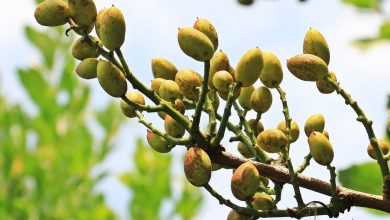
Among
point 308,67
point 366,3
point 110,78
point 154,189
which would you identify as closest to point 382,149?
point 308,67

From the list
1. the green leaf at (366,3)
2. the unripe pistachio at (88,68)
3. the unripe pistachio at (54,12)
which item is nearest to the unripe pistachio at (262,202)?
the unripe pistachio at (88,68)

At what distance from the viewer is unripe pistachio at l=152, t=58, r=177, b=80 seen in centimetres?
216

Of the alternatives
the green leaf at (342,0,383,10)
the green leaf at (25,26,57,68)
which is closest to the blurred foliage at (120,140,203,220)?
the green leaf at (25,26,57,68)

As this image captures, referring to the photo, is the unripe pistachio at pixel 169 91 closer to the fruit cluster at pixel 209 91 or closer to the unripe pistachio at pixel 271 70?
the fruit cluster at pixel 209 91

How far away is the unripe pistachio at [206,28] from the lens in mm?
2081

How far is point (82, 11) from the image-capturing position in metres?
1.89

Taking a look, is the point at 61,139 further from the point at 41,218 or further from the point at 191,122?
the point at 191,122

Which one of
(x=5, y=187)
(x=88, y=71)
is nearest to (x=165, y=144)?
(x=88, y=71)

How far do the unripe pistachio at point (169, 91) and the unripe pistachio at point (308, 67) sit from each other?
1.05 ft

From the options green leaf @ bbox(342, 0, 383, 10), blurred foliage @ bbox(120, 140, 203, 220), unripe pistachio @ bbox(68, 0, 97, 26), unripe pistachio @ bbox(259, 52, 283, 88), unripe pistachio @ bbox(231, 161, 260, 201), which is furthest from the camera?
blurred foliage @ bbox(120, 140, 203, 220)

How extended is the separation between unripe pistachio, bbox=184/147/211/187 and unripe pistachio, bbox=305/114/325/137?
1.48 ft

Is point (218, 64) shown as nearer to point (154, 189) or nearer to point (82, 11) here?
point (82, 11)

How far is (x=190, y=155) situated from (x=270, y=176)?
0.82ft

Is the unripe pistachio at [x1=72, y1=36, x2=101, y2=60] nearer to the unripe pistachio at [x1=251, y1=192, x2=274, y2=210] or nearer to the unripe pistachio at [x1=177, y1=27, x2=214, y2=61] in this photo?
the unripe pistachio at [x1=177, y1=27, x2=214, y2=61]
